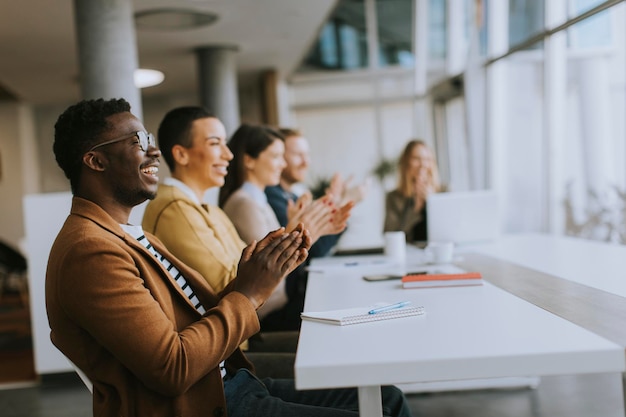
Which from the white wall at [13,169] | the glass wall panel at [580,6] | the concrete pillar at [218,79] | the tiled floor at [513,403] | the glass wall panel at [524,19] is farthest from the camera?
the white wall at [13,169]

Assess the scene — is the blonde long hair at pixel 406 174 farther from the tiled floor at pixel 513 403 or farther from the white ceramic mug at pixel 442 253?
the white ceramic mug at pixel 442 253

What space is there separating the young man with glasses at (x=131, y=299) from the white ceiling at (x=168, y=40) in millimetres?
5321

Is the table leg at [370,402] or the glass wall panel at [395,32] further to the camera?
the glass wall panel at [395,32]

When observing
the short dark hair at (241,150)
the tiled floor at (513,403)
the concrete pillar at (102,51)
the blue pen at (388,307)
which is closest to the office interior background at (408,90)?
the concrete pillar at (102,51)

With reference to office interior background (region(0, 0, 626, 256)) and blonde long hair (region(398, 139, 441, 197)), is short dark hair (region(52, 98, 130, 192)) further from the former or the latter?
office interior background (region(0, 0, 626, 256))

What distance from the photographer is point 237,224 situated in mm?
3184

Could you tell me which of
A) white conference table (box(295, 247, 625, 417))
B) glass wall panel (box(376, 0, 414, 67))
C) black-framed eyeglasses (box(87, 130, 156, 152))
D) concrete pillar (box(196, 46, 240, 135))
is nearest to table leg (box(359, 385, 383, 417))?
white conference table (box(295, 247, 625, 417))

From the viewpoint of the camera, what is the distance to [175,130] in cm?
267

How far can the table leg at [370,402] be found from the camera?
141 cm

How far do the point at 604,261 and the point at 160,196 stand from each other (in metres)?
1.76

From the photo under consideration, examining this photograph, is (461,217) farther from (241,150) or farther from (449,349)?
(449,349)

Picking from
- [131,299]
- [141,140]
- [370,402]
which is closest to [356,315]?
[370,402]

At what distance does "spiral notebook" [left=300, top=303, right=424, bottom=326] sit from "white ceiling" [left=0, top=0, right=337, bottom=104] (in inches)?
218

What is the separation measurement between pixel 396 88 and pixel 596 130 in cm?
592
